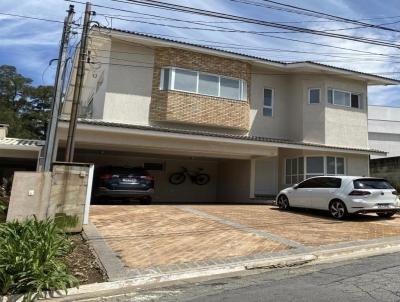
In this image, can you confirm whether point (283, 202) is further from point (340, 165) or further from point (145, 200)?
point (340, 165)

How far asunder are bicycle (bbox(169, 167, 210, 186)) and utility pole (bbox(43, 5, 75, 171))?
380 inches

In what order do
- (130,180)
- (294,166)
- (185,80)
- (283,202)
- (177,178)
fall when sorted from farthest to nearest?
(177,178) → (294,166) → (185,80) → (283,202) → (130,180)

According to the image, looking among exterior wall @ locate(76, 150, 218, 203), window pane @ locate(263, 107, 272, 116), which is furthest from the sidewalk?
window pane @ locate(263, 107, 272, 116)

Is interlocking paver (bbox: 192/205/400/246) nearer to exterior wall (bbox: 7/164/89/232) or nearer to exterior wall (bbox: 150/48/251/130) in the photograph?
exterior wall (bbox: 7/164/89/232)

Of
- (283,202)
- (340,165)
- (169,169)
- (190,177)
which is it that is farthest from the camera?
(190,177)

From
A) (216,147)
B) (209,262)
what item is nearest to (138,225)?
(209,262)

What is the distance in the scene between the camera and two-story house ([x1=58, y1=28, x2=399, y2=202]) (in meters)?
18.9

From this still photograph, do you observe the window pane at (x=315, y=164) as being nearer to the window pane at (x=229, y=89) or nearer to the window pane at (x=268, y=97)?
the window pane at (x=268, y=97)

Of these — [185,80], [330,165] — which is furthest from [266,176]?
[185,80]

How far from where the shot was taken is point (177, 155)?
22734mm

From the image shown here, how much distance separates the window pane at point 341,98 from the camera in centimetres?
2247

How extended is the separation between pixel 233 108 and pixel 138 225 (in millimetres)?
10401

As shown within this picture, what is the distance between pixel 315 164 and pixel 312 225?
864 cm

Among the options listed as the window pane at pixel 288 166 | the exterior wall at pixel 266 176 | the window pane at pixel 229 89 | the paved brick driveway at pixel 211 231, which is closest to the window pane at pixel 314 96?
the window pane at pixel 288 166
